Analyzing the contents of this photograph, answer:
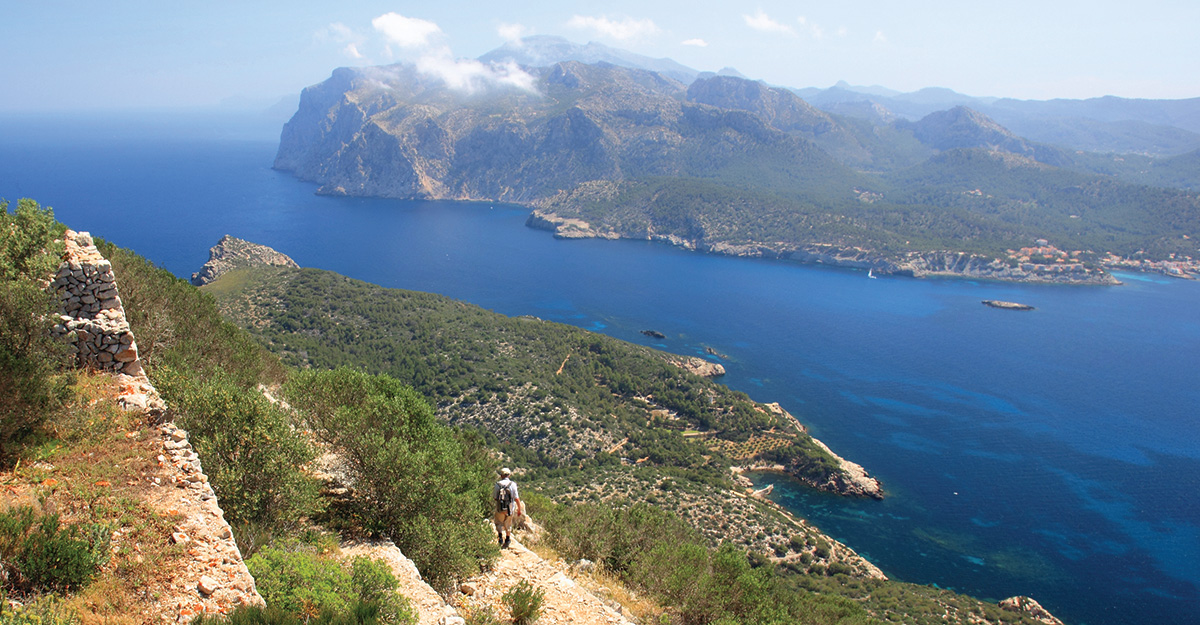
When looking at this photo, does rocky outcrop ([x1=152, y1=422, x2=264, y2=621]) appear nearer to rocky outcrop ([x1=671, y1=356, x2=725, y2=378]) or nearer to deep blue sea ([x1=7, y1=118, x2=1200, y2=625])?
deep blue sea ([x1=7, y1=118, x2=1200, y2=625])

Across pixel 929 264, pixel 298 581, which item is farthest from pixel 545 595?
pixel 929 264

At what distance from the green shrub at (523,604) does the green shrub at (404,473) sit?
1.17 meters

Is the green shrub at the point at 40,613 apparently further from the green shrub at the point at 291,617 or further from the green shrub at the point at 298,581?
the green shrub at the point at 298,581

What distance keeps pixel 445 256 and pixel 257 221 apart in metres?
61.9

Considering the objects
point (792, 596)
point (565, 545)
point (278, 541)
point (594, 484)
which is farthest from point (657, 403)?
point (278, 541)

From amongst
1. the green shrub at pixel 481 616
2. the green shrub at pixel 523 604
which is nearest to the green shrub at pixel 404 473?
the green shrub at pixel 481 616

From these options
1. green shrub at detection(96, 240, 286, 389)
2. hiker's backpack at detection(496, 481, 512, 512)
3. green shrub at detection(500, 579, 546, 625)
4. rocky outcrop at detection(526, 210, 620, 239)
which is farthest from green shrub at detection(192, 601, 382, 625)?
rocky outcrop at detection(526, 210, 620, 239)

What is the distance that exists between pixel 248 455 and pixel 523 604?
239 inches

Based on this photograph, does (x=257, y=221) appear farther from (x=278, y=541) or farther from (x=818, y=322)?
(x=278, y=541)

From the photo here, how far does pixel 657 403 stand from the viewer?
67.4 m

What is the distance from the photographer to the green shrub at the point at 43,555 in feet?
22.7

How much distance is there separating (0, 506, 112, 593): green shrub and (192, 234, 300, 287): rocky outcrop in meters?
83.4

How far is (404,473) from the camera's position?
1302 centimetres

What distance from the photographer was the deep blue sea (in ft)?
164
